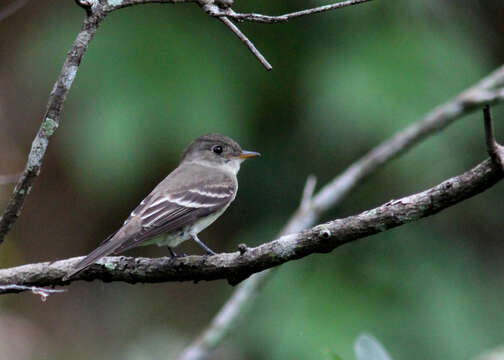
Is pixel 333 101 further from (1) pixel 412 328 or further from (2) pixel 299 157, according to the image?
(1) pixel 412 328

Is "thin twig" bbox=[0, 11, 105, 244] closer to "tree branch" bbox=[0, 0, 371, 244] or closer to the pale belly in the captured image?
"tree branch" bbox=[0, 0, 371, 244]

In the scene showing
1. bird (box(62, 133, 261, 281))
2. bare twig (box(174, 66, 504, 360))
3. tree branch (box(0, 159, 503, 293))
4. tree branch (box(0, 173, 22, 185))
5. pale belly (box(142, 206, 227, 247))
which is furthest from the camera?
pale belly (box(142, 206, 227, 247))

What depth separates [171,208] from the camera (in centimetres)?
445

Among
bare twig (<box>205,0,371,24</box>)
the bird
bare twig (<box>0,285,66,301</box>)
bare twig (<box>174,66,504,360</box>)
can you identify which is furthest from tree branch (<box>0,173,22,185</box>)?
bare twig (<box>205,0,371,24</box>)

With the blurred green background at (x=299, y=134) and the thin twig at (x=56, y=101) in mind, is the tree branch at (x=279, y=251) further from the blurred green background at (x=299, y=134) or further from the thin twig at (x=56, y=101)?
the blurred green background at (x=299, y=134)

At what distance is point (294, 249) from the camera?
3.11m

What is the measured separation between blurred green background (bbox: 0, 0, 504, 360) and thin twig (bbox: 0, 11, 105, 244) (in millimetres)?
2123

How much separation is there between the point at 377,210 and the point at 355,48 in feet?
9.22

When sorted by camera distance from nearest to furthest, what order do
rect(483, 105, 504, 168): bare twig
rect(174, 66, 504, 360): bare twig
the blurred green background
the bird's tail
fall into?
1. rect(483, 105, 504, 168): bare twig
2. rect(174, 66, 504, 360): bare twig
3. the bird's tail
4. the blurred green background

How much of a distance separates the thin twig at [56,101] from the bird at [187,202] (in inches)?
22.5

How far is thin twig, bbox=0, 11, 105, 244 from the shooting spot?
3.03 meters

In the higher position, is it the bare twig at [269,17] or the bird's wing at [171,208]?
the bare twig at [269,17]

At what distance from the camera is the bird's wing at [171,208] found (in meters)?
3.91

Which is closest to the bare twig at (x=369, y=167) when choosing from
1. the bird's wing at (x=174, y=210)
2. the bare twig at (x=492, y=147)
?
the bare twig at (x=492, y=147)
